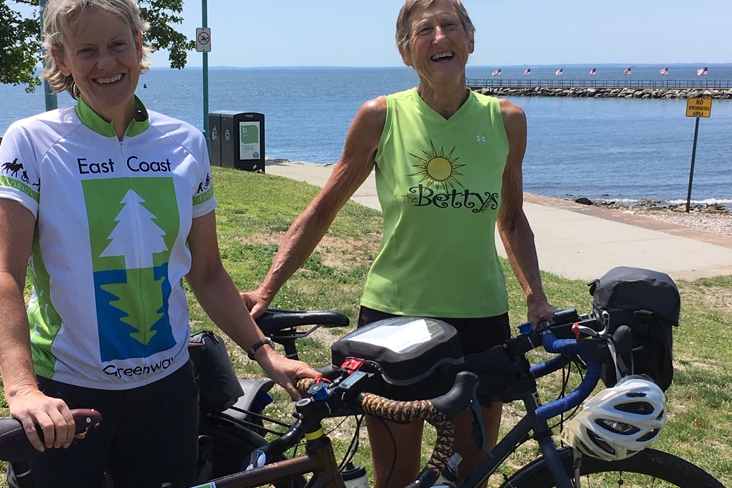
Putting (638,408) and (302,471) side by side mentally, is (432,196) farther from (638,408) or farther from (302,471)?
(302,471)

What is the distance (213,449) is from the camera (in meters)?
2.83

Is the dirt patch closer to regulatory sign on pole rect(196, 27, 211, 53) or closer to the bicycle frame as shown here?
the bicycle frame

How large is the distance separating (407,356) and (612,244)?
10662mm

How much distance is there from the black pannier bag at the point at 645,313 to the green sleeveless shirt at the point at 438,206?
0.53m

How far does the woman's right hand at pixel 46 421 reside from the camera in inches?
65.0

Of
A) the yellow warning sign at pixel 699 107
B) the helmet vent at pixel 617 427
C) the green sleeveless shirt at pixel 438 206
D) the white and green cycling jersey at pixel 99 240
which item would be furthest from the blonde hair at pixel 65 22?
the yellow warning sign at pixel 699 107

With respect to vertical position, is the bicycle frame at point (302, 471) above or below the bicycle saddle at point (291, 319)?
below

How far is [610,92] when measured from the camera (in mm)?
108875

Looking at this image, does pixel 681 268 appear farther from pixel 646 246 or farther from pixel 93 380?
pixel 93 380

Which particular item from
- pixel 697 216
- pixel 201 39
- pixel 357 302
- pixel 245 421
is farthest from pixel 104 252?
pixel 697 216

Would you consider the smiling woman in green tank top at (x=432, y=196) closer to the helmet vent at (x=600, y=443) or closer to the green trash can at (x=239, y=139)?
the helmet vent at (x=600, y=443)

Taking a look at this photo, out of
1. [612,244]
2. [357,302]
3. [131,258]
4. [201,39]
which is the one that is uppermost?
[201,39]

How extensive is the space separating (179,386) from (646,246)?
10.8 metres

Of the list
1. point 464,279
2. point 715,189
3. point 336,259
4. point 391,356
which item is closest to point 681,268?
point 336,259
